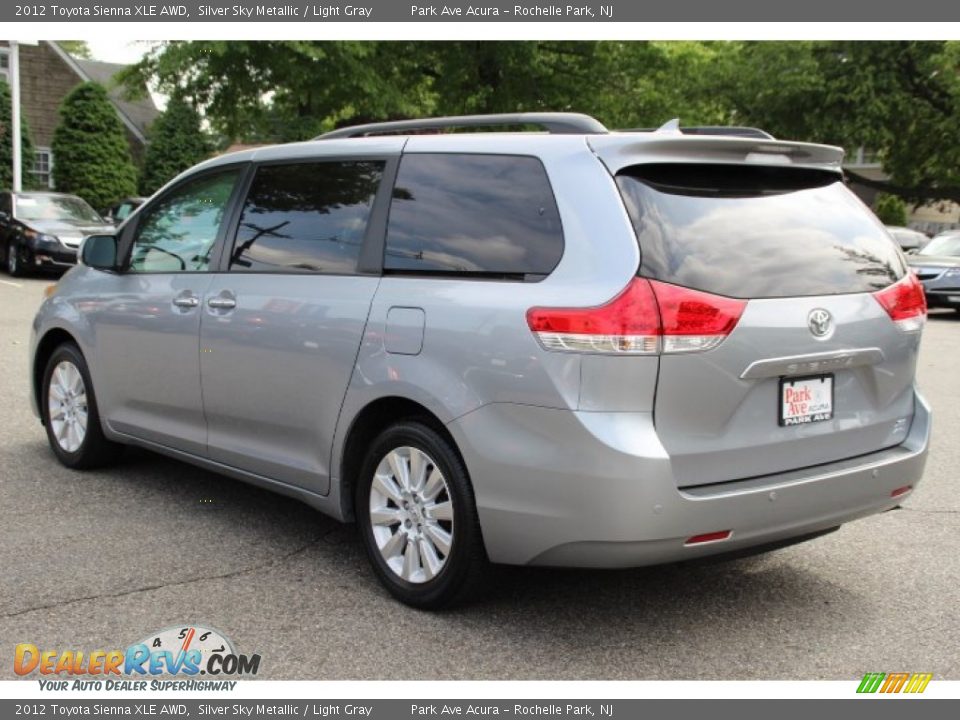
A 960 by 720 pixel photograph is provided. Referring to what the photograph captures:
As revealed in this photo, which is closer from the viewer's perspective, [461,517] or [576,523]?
[576,523]

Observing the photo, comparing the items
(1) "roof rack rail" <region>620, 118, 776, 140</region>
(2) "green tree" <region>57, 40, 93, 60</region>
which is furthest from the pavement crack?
(2) "green tree" <region>57, 40, 93, 60</region>

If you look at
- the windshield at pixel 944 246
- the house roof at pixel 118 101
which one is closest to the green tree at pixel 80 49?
the house roof at pixel 118 101

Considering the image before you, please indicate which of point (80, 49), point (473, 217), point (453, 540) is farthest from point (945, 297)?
point (80, 49)

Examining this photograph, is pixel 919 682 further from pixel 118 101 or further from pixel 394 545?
pixel 118 101

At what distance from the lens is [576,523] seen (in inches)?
138

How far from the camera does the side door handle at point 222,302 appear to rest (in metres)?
4.81

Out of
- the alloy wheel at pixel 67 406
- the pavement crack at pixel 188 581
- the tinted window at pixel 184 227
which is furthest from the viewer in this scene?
the alloy wheel at pixel 67 406

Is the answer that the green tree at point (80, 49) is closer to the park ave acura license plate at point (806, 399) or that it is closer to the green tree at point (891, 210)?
the green tree at point (891, 210)

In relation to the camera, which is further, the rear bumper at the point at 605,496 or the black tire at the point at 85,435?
the black tire at the point at 85,435

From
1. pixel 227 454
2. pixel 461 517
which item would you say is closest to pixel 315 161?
pixel 227 454

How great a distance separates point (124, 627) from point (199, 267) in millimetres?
1934

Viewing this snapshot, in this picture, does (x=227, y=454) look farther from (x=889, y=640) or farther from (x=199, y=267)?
(x=889, y=640)

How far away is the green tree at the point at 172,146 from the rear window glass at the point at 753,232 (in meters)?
36.2
